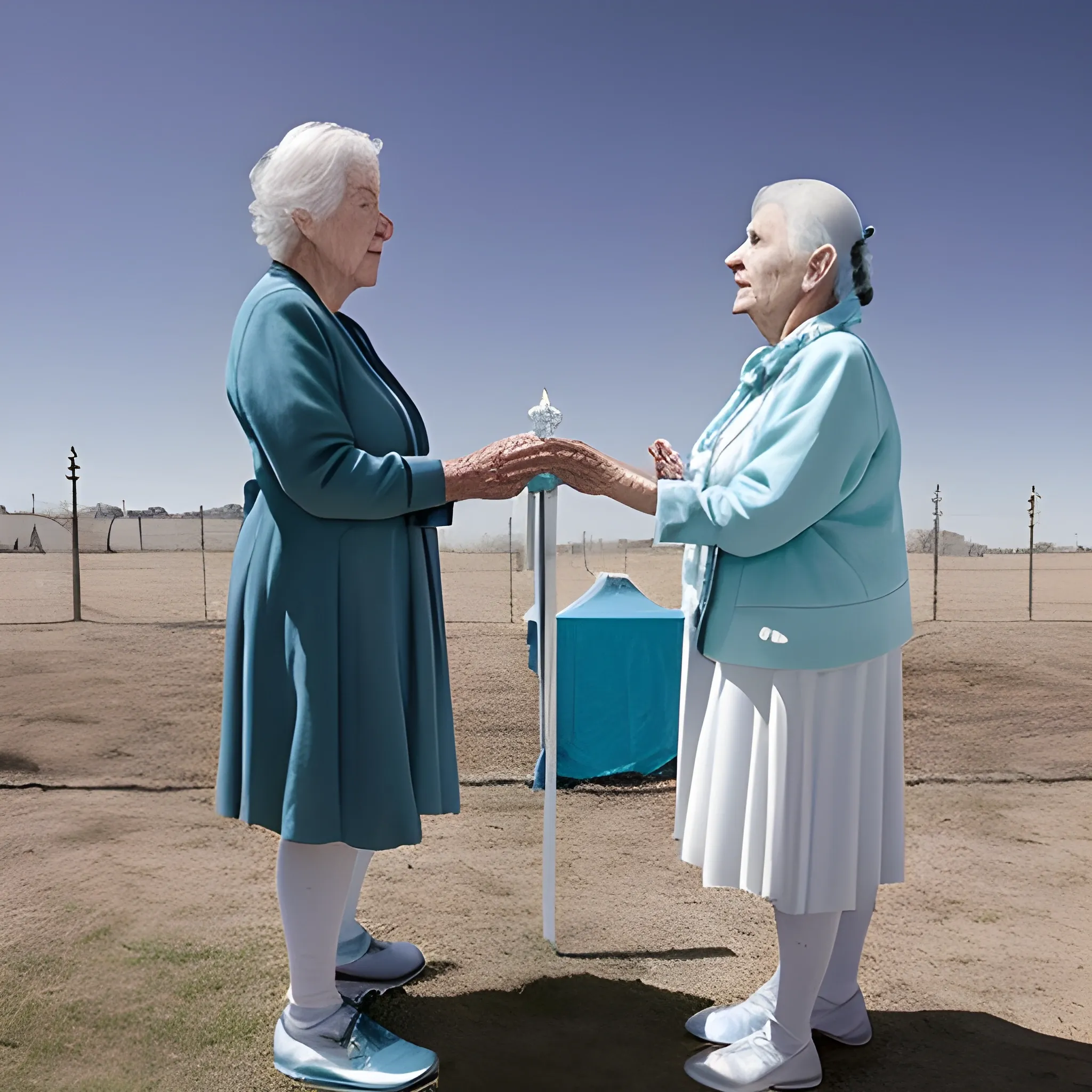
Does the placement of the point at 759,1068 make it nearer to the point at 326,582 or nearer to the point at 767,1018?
the point at 767,1018

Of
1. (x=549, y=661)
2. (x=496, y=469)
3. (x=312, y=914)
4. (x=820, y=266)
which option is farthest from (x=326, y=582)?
(x=820, y=266)

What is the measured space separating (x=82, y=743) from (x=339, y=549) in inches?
189

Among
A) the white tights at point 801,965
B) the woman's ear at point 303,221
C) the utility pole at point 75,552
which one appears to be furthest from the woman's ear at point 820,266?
the utility pole at point 75,552

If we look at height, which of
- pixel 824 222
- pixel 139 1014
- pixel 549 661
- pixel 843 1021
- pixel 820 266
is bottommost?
pixel 139 1014

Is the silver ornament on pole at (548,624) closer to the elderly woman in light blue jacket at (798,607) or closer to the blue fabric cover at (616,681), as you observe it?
the elderly woman in light blue jacket at (798,607)

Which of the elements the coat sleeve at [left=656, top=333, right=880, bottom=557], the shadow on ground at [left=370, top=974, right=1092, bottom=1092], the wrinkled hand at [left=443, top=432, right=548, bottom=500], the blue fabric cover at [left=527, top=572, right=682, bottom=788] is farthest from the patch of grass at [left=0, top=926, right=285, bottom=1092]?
the blue fabric cover at [left=527, top=572, right=682, bottom=788]

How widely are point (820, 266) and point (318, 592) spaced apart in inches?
60.3

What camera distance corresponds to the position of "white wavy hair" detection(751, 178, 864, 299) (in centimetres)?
237

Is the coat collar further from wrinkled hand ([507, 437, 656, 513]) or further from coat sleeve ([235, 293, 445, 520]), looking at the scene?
coat sleeve ([235, 293, 445, 520])

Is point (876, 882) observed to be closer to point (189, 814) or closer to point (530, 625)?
point (530, 625)

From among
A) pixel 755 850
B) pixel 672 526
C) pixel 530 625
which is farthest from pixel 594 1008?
pixel 530 625

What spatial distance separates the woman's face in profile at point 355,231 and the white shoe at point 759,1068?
2.36 meters

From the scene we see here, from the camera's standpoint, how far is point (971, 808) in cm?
536

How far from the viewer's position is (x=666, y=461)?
106 inches
